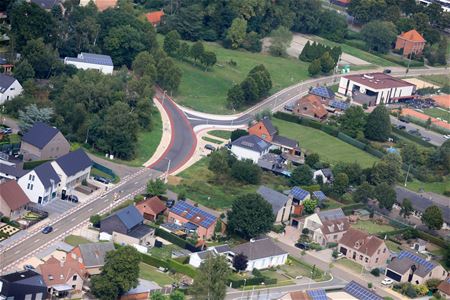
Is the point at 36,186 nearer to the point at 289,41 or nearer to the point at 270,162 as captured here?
the point at 270,162

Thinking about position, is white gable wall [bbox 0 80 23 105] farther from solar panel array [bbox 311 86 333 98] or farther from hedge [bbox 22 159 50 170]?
solar panel array [bbox 311 86 333 98]

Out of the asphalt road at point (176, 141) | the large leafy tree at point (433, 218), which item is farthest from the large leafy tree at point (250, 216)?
the large leafy tree at point (433, 218)

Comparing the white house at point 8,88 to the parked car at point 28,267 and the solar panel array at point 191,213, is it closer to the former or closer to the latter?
the solar panel array at point 191,213

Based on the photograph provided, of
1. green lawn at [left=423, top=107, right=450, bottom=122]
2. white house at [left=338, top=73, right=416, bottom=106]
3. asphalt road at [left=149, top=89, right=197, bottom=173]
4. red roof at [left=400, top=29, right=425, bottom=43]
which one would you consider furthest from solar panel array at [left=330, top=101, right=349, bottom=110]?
red roof at [left=400, top=29, right=425, bottom=43]

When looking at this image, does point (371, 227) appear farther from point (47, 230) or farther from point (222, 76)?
point (222, 76)

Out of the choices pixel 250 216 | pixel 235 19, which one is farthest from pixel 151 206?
pixel 235 19

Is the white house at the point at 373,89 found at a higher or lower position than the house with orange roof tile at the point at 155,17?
lower
